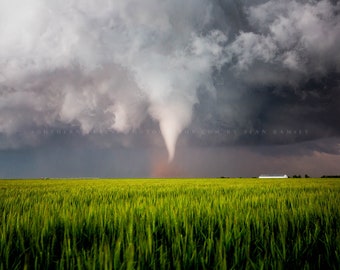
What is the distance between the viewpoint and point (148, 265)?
5.14 feet

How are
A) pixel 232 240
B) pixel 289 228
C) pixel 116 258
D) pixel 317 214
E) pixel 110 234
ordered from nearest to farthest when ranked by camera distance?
pixel 116 258
pixel 232 240
pixel 110 234
pixel 289 228
pixel 317 214

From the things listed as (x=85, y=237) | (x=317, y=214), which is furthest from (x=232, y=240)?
(x=317, y=214)

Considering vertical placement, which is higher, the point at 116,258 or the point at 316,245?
the point at 116,258

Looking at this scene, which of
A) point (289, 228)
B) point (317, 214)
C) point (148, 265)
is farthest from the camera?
point (317, 214)

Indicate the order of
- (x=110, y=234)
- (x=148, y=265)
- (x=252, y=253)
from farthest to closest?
1. (x=110, y=234)
2. (x=252, y=253)
3. (x=148, y=265)

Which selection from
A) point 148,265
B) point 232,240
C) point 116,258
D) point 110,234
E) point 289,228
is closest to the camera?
point 116,258

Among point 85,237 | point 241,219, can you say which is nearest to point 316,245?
point 241,219

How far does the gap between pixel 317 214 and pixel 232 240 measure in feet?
6.01

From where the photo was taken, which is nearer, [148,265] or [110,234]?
[148,265]

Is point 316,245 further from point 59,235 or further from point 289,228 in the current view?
point 59,235

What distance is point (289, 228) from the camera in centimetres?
280

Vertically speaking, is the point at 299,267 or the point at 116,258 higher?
the point at 116,258

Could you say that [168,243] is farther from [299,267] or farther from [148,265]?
[299,267]

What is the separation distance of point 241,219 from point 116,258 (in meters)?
1.75
